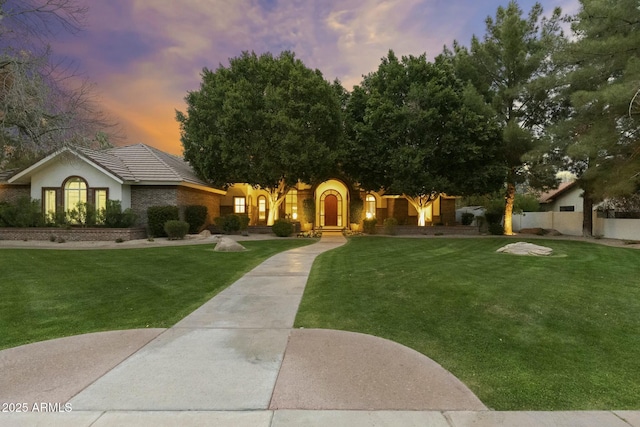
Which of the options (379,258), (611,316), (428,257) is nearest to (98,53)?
(379,258)

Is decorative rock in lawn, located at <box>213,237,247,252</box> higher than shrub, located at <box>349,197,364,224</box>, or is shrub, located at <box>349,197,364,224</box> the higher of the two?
shrub, located at <box>349,197,364,224</box>

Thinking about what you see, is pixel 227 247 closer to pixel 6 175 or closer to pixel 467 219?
pixel 6 175

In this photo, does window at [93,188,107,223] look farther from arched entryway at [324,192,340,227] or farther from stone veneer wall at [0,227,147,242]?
arched entryway at [324,192,340,227]

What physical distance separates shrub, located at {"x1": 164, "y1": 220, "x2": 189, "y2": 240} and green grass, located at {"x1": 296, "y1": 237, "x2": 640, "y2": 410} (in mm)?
10927

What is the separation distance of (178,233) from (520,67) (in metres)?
22.9

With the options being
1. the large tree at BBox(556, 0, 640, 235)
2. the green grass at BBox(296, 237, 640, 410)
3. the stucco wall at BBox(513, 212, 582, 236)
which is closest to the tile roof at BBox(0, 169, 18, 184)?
the green grass at BBox(296, 237, 640, 410)

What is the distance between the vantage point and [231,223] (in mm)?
22297

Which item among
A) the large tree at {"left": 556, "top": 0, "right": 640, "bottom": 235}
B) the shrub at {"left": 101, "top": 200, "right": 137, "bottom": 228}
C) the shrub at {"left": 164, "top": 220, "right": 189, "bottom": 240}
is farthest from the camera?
the shrub at {"left": 101, "top": 200, "right": 137, "bottom": 228}

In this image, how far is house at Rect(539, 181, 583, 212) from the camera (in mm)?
30250

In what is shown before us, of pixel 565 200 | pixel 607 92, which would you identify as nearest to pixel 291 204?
pixel 607 92

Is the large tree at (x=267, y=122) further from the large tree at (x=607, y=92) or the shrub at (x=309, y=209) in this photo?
the large tree at (x=607, y=92)

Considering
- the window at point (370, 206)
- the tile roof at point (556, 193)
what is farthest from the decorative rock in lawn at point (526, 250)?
the tile roof at point (556, 193)

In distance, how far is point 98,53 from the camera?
10.4 m

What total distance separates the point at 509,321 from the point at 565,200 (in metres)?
33.7
